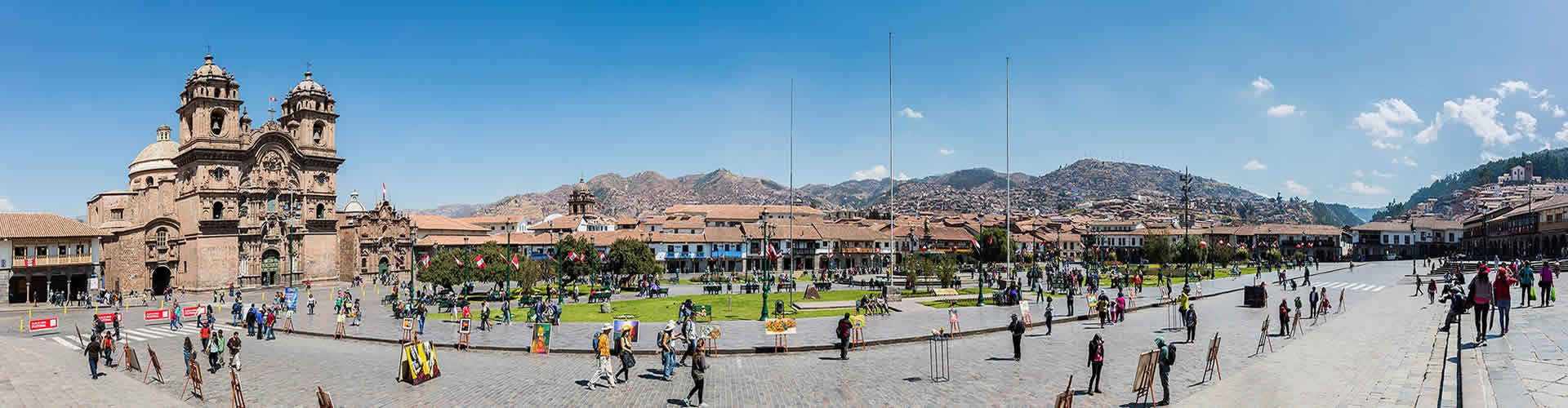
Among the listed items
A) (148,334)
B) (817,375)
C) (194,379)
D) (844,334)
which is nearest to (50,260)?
(148,334)

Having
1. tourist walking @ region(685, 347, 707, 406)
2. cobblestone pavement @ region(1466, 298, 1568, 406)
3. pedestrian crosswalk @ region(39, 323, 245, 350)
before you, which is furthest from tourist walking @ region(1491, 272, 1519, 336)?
pedestrian crosswalk @ region(39, 323, 245, 350)

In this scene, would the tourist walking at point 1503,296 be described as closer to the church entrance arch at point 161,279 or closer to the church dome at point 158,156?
the church entrance arch at point 161,279

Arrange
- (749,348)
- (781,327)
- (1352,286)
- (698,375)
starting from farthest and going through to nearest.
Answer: (1352,286) < (749,348) < (781,327) < (698,375)

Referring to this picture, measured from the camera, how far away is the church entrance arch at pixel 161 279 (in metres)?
58.1

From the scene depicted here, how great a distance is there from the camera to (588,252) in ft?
176

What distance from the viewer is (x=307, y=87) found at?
6788cm

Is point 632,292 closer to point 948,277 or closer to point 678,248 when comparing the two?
point 948,277

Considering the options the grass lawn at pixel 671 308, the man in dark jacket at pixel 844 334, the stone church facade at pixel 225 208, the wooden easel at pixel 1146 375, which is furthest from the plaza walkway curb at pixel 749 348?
the stone church facade at pixel 225 208

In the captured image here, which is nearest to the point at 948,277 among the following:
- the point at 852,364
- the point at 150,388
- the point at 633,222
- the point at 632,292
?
the point at 632,292

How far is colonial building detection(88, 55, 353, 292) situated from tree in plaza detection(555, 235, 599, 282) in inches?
983

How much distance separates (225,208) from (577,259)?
33344mm

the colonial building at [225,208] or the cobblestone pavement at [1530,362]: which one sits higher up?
the colonial building at [225,208]

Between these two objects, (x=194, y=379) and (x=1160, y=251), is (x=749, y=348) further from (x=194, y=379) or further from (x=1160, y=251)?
(x=1160, y=251)

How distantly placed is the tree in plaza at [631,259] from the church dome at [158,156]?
45.7m
